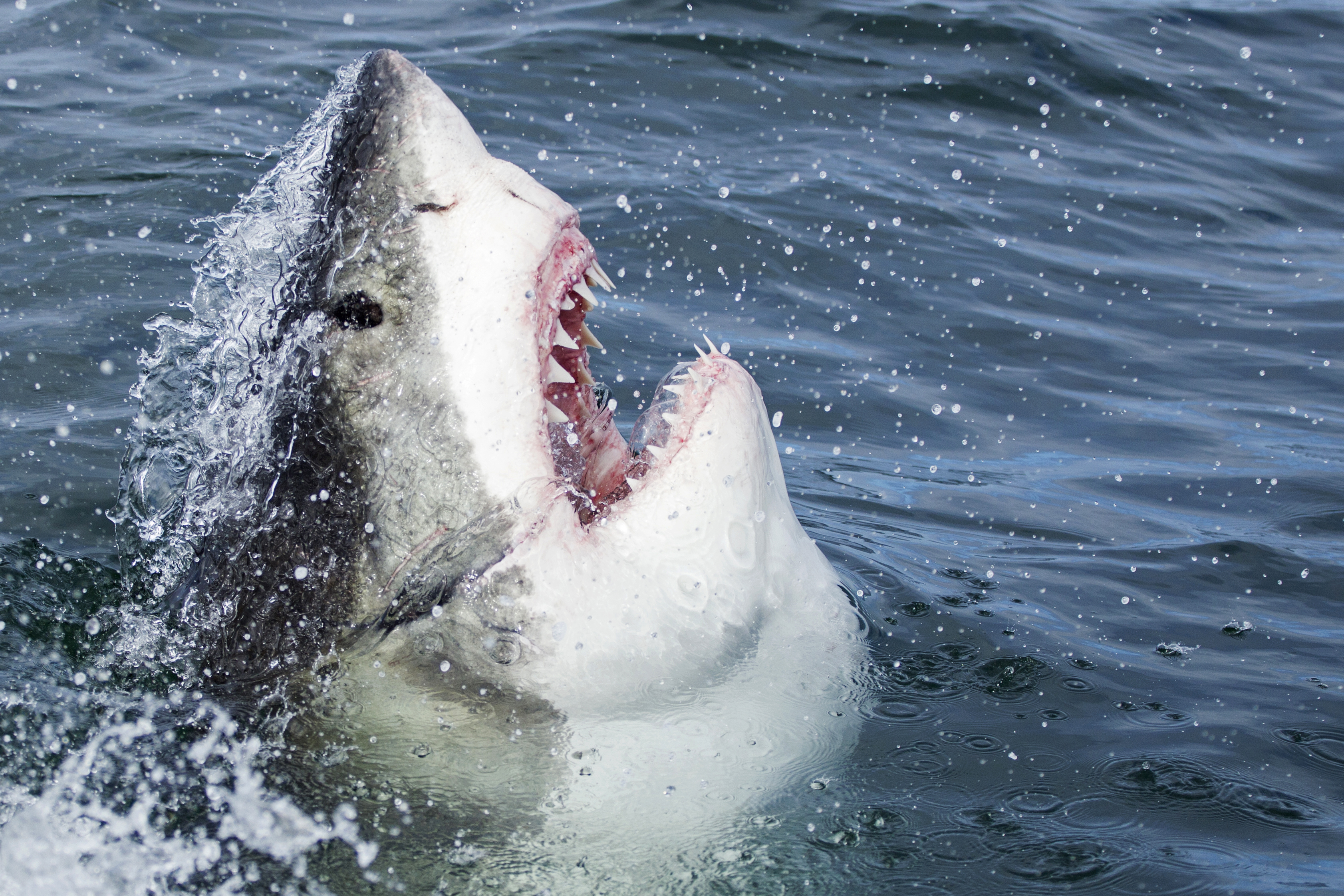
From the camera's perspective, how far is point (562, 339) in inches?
104

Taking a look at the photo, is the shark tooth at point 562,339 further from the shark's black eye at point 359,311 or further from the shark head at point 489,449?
the shark's black eye at point 359,311

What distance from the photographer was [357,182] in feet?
8.84

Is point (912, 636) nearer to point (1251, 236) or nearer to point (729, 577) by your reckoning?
point (729, 577)

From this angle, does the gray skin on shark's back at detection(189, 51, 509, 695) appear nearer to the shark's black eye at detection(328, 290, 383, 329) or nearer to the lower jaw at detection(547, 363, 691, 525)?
the shark's black eye at detection(328, 290, 383, 329)

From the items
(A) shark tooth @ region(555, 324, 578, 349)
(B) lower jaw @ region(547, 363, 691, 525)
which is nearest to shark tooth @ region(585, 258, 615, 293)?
(A) shark tooth @ region(555, 324, 578, 349)

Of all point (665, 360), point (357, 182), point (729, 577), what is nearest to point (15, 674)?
point (357, 182)

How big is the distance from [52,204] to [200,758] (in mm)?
5137

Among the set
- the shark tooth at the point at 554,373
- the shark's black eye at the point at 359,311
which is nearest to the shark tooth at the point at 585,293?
the shark tooth at the point at 554,373

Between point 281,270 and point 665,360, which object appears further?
point 665,360

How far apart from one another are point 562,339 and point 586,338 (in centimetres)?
26

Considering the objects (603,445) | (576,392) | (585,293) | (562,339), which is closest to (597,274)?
(585,293)

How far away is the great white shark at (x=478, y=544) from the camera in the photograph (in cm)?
259

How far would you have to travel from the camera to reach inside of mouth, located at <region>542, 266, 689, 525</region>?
2.67 metres

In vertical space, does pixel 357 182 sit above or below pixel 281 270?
above
